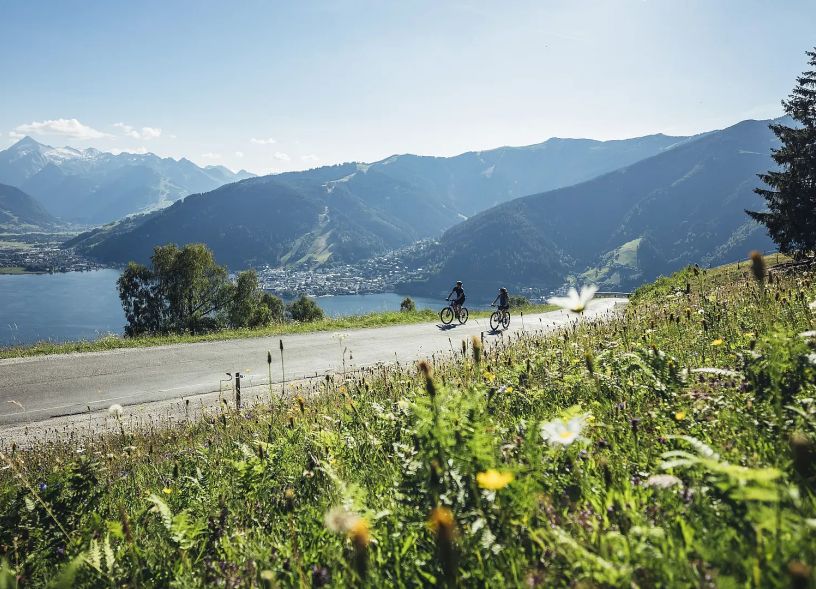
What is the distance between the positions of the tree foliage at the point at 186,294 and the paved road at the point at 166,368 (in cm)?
3023

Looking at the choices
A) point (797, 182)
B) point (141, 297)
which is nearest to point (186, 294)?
point (141, 297)

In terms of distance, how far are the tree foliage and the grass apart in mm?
24361

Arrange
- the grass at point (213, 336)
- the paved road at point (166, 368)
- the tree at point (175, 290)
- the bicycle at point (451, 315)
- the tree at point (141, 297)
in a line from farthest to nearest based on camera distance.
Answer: the tree at point (141, 297) < the tree at point (175, 290) < the bicycle at point (451, 315) < the grass at point (213, 336) < the paved road at point (166, 368)

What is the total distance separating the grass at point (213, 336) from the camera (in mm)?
18438

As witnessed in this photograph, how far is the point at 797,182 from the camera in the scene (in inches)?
1136

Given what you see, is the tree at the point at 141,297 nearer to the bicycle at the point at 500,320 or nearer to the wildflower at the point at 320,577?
the bicycle at the point at 500,320

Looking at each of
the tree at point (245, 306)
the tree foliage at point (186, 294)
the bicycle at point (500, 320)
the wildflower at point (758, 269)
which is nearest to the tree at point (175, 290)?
the tree foliage at point (186, 294)

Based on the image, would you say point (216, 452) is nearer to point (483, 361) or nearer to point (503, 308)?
point (483, 361)

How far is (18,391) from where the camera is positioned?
13.2 m

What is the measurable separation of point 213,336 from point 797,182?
1326 inches

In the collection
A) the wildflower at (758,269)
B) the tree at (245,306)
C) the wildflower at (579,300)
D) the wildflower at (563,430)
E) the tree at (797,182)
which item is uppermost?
the tree at (797,182)

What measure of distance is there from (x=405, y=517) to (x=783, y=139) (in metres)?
39.7

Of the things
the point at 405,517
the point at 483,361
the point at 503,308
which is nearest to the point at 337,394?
the point at 483,361

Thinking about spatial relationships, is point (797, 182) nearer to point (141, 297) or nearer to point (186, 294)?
point (186, 294)
